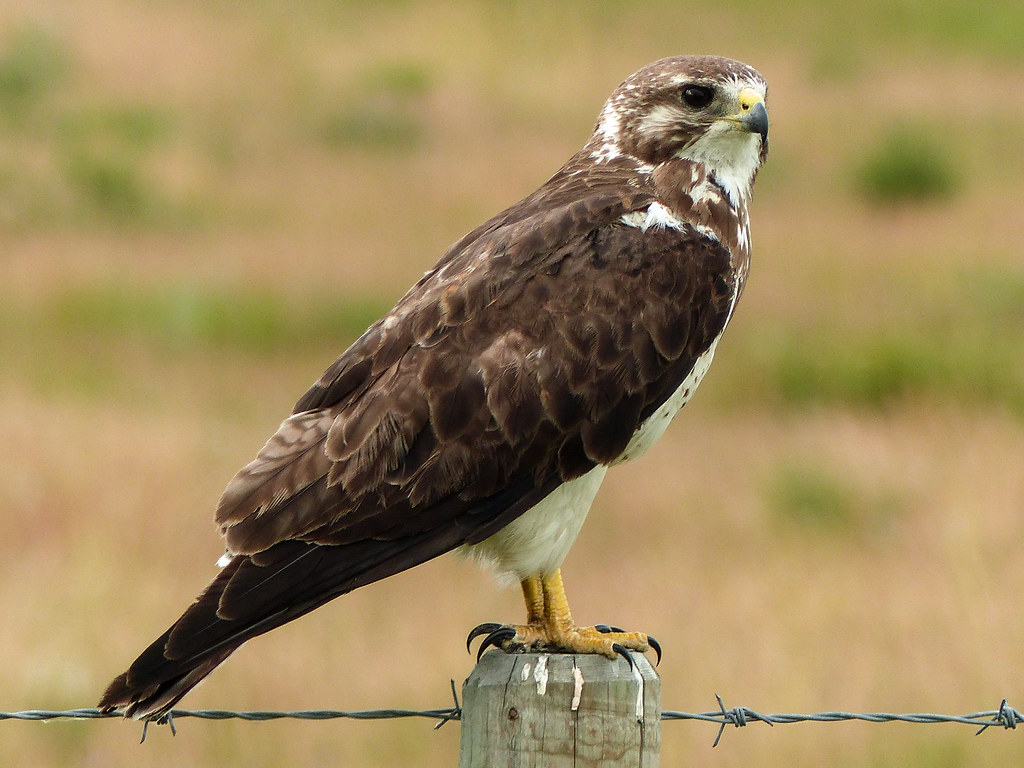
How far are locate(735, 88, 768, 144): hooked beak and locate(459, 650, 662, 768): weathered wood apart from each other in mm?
2104

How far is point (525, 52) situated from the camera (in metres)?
28.0

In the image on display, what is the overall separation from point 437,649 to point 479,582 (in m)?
1.04

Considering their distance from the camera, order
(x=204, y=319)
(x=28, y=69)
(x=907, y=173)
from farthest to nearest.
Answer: (x=28, y=69) < (x=907, y=173) < (x=204, y=319)

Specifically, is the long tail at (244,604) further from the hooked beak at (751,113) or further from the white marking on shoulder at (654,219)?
the hooked beak at (751,113)

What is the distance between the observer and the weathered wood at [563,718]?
3.38m

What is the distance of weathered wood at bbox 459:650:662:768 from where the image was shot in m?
3.38

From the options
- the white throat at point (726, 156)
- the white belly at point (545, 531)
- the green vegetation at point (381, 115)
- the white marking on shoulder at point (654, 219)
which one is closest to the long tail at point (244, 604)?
the white belly at point (545, 531)

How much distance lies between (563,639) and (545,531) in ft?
1.07

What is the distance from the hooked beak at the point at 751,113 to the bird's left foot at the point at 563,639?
1.65 metres

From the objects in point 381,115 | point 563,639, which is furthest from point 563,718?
point 381,115

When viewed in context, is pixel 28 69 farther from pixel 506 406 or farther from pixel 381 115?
pixel 506 406

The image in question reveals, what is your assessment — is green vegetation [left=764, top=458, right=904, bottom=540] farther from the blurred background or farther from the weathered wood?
the weathered wood

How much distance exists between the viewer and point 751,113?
16.0 ft

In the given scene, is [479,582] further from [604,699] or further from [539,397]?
[604,699]
